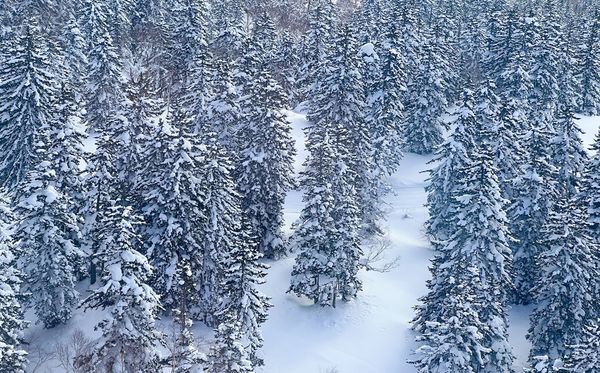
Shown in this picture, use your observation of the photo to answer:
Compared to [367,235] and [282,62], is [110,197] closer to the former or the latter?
[367,235]

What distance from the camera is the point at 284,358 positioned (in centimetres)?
3412

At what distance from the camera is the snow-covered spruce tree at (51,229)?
3138cm

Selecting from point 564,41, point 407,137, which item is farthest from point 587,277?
point 564,41

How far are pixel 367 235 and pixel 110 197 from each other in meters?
22.9

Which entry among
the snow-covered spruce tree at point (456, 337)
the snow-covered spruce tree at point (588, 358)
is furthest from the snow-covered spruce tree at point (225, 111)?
the snow-covered spruce tree at point (588, 358)

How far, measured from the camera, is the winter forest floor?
33.5m

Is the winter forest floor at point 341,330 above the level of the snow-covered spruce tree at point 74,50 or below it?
below

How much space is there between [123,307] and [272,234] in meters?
17.7

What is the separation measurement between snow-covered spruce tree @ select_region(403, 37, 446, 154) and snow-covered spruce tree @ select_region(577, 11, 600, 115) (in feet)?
66.9

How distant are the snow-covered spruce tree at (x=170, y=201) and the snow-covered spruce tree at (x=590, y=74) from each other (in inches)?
2256

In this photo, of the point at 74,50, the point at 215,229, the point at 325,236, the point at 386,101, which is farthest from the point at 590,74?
the point at 74,50

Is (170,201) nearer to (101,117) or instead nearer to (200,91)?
(200,91)

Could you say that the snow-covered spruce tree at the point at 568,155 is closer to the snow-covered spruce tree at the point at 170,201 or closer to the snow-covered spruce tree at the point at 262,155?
the snow-covered spruce tree at the point at 262,155

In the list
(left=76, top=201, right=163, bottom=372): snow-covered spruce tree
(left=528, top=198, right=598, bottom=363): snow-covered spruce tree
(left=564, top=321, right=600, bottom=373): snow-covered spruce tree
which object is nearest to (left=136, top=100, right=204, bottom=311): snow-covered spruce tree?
(left=76, top=201, right=163, bottom=372): snow-covered spruce tree
